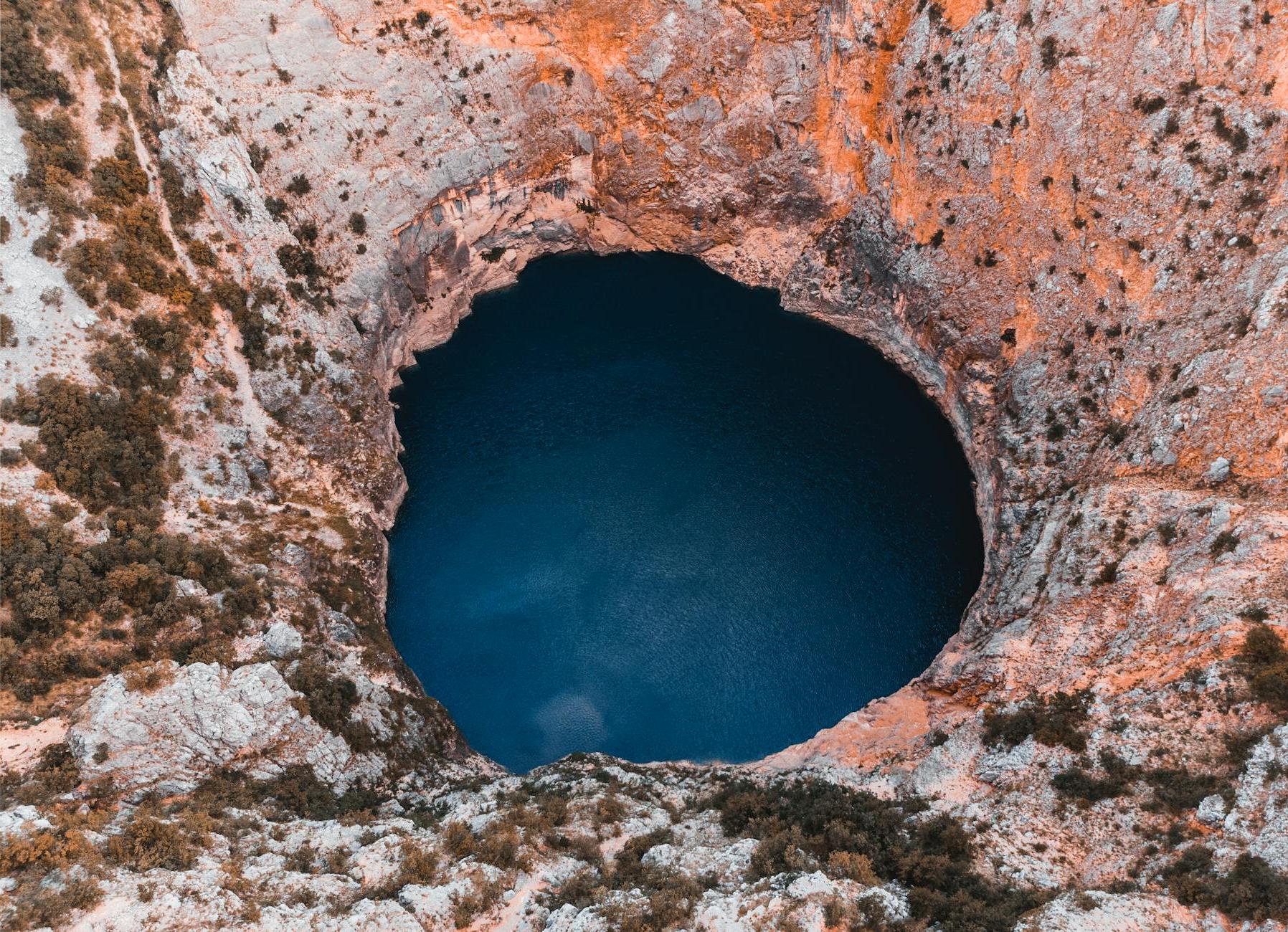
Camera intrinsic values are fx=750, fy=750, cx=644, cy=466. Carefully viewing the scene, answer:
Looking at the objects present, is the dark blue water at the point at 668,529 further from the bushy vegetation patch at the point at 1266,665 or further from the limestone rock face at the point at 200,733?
the bushy vegetation patch at the point at 1266,665

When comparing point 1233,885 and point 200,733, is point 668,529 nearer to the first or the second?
point 200,733

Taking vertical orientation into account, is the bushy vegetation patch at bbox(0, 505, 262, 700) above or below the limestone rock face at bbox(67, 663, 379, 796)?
above

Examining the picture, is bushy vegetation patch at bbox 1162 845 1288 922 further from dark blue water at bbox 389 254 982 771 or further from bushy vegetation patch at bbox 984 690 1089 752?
dark blue water at bbox 389 254 982 771

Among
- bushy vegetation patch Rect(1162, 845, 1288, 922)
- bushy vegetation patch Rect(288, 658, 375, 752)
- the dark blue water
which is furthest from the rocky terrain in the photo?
the dark blue water

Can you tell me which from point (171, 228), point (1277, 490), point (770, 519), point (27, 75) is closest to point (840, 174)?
point (770, 519)

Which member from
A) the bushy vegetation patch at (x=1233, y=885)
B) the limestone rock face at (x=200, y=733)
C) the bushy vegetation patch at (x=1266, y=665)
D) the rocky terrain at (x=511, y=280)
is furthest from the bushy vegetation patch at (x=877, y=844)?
the limestone rock face at (x=200, y=733)
